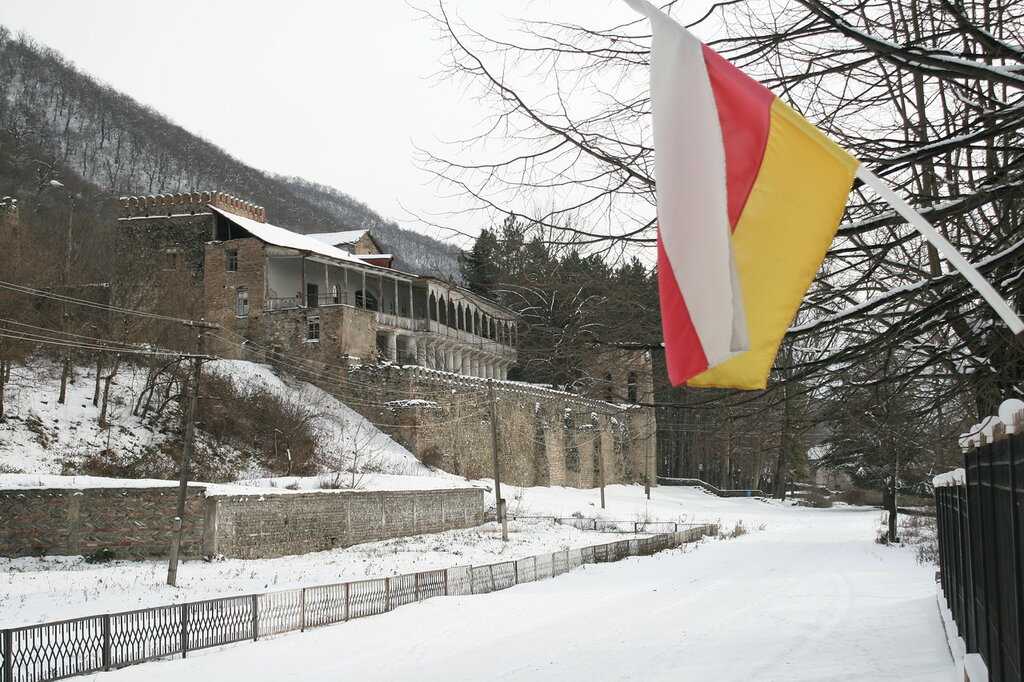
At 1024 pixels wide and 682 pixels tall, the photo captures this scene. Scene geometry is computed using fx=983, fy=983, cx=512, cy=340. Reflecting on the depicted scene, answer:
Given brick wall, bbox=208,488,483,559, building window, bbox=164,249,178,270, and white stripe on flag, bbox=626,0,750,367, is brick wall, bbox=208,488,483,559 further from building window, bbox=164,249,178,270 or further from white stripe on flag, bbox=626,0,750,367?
white stripe on flag, bbox=626,0,750,367

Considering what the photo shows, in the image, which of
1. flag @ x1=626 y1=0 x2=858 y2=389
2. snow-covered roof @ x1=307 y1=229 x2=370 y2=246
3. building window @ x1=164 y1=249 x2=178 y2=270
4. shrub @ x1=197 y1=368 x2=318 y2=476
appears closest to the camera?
flag @ x1=626 y1=0 x2=858 y2=389

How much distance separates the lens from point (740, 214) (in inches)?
166

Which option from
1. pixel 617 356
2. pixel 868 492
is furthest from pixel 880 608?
pixel 868 492

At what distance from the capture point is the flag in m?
4.16

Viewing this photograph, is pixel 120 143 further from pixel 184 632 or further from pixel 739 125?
pixel 739 125

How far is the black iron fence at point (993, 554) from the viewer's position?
496 centimetres

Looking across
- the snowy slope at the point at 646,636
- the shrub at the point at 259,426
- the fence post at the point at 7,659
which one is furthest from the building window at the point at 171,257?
the fence post at the point at 7,659

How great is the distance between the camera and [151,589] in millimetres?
20031

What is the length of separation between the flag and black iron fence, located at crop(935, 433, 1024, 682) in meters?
1.41

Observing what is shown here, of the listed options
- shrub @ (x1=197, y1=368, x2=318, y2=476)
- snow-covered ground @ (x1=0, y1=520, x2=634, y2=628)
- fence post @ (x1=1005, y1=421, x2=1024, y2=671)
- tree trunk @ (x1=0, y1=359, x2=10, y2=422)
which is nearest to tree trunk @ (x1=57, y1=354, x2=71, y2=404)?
tree trunk @ (x1=0, y1=359, x2=10, y2=422)

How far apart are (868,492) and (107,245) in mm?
54958

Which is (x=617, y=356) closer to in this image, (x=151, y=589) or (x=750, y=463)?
(x=151, y=589)

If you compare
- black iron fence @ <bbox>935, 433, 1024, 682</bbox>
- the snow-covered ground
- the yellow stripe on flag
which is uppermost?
the yellow stripe on flag

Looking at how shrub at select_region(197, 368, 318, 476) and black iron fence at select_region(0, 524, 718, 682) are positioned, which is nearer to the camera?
black iron fence at select_region(0, 524, 718, 682)
